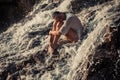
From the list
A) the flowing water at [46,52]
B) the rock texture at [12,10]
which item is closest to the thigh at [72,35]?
the flowing water at [46,52]

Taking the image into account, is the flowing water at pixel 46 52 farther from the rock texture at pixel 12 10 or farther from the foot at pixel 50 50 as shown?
the rock texture at pixel 12 10

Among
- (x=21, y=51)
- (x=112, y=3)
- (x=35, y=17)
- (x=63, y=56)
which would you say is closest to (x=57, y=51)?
(x=63, y=56)

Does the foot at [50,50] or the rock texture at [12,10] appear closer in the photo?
the foot at [50,50]

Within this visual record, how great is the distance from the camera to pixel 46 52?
8.45 meters

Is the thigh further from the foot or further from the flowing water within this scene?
the foot

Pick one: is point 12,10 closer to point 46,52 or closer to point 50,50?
point 46,52

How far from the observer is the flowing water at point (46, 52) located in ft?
24.4

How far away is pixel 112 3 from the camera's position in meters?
9.02

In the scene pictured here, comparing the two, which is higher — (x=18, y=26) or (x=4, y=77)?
(x=18, y=26)

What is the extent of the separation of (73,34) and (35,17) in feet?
9.18

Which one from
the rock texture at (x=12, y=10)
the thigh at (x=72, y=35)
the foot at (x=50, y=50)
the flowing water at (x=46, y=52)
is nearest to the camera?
the flowing water at (x=46, y=52)

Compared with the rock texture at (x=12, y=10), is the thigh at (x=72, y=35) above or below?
below

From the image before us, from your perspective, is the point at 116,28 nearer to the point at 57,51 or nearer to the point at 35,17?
the point at 57,51

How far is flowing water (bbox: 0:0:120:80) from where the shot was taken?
24.4 ft
